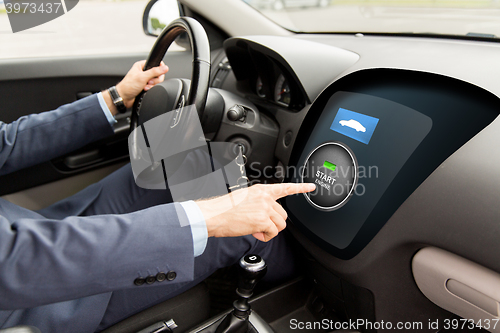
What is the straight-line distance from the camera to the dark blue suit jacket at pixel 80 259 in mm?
519

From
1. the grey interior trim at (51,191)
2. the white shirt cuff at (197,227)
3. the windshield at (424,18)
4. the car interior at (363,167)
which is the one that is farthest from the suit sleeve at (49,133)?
the windshield at (424,18)

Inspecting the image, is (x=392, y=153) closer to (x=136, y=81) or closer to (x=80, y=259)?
(x=80, y=259)

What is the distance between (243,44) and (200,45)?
0.98 feet

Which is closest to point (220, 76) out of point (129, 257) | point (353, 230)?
point (353, 230)

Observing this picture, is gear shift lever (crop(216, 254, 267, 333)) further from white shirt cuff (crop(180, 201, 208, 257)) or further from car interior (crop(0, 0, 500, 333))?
white shirt cuff (crop(180, 201, 208, 257))

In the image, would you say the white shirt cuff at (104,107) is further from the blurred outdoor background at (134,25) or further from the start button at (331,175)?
the start button at (331,175)

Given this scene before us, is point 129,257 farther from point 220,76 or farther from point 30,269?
point 220,76

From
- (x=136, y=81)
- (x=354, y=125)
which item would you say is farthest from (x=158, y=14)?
(x=354, y=125)

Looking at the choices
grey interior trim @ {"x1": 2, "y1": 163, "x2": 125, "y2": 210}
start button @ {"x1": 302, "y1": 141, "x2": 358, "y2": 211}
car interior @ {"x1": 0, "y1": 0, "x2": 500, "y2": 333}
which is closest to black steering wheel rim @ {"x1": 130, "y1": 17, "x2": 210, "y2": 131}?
car interior @ {"x1": 0, "y1": 0, "x2": 500, "y2": 333}

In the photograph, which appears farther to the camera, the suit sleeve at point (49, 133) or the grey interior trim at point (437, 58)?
the suit sleeve at point (49, 133)

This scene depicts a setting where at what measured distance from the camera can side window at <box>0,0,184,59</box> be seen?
1.42 metres

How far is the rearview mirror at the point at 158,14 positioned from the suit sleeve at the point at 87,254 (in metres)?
1.11

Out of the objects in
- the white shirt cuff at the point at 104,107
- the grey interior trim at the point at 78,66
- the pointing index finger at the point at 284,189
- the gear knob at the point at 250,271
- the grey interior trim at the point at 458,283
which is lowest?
the gear knob at the point at 250,271

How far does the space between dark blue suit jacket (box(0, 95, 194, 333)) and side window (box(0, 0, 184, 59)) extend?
42.2 inches
